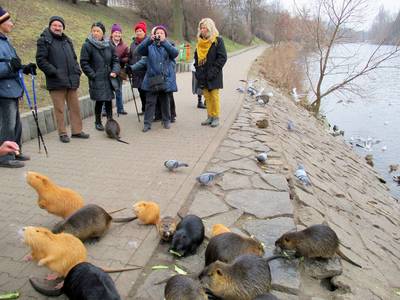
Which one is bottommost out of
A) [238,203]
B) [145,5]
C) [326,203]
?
[326,203]

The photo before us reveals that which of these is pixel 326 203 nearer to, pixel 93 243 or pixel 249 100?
pixel 93 243

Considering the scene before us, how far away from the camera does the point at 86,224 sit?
364 centimetres

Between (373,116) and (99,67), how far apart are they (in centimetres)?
1737

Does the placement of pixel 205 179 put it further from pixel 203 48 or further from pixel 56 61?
pixel 203 48

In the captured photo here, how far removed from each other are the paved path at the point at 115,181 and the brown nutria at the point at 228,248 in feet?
2.26

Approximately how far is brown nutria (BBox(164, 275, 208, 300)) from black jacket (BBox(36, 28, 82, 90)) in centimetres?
489

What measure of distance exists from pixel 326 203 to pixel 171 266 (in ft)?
10.3

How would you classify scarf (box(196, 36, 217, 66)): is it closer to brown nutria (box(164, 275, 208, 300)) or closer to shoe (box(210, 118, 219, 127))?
shoe (box(210, 118, 219, 127))

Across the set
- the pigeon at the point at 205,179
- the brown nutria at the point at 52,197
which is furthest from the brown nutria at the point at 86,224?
the pigeon at the point at 205,179

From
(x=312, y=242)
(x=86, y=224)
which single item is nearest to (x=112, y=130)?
(x=86, y=224)

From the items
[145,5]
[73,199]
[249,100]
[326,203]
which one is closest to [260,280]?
[73,199]

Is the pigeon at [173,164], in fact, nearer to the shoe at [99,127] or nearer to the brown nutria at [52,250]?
the brown nutria at [52,250]

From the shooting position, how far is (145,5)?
32250mm

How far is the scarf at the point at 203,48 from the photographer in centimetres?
767
